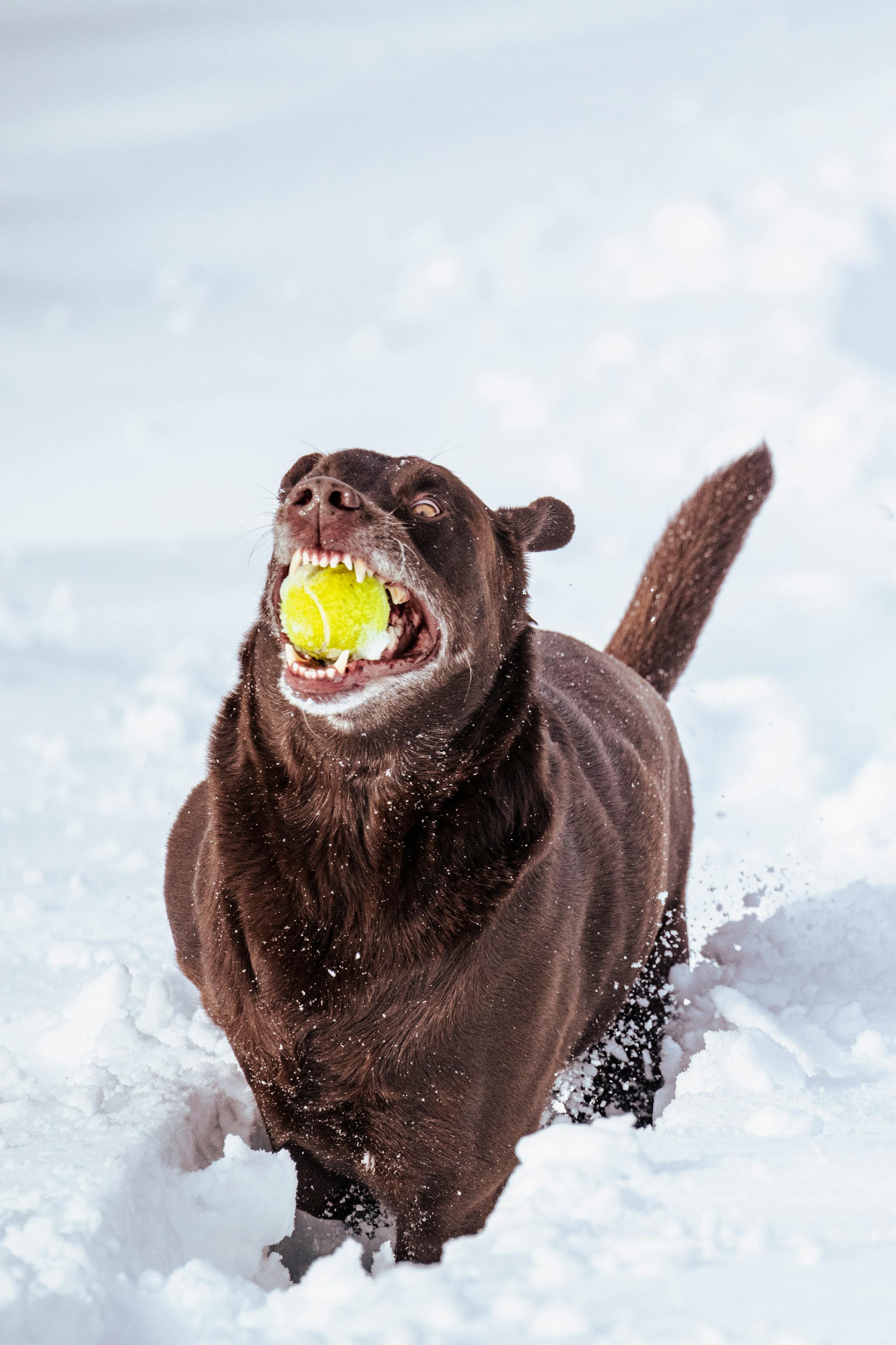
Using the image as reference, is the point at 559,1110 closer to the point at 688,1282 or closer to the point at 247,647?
the point at 247,647

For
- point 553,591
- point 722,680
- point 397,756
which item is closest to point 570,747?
point 397,756

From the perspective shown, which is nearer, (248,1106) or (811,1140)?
(811,1140)

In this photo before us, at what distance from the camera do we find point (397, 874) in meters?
2.38

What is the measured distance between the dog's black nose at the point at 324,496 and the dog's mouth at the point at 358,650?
0.29 feet

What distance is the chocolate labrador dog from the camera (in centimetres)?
231

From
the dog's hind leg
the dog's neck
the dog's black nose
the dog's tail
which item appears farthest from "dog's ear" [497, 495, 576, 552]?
the dog's hind leg

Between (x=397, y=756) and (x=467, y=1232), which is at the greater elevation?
(x=397, y=756)

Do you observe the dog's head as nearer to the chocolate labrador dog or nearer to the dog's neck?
the chocolate labrador dog

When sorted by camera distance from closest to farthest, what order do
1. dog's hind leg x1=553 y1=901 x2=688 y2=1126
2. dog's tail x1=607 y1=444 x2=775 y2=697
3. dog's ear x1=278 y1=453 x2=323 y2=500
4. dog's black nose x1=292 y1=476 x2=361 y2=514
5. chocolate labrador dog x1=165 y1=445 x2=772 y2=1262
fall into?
dog's black nose x1=292 y1=476 x2=361 y2=514 < chocolate labrador dog x1=165 y1=445 x2=772 y2=1262 < dog's ear x1=278 y1=453 x2=323 y2=500 < dog's hind leg x1=553 y1=901 x2=688 y2=1126 < dog's tail x1=607 y1=444 x2=775 y2=697

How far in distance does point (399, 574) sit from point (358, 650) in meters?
0.17

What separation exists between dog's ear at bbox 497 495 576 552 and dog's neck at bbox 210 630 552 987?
0.60m

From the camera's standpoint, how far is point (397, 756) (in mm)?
2406

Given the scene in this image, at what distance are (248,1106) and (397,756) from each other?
3.59 ft

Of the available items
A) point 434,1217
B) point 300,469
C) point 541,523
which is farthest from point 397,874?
point 541,523
